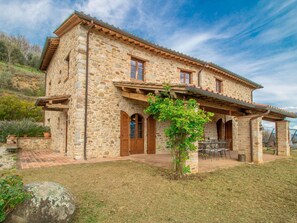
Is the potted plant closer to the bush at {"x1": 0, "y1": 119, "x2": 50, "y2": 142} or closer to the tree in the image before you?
the bush at {"x1": 0, "y1": 119, "x2": 50, "y2": 142}

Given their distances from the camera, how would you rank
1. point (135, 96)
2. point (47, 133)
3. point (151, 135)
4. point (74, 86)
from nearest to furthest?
point (135, 96) < point (74, 86) < point (151, 135) < point (47, 133)

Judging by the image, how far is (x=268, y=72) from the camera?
18.5m

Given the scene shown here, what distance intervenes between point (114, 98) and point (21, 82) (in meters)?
24.7

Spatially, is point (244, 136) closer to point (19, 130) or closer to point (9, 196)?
point (9, 196)

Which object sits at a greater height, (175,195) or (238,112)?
(238,112)

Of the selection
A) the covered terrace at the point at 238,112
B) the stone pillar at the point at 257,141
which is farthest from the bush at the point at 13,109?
the stone pillar at the point at 257,141

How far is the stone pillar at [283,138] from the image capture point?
36.2 ft

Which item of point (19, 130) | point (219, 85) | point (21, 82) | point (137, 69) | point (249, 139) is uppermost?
point (21, 82)

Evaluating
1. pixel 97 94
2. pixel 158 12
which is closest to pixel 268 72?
pixel 158 12

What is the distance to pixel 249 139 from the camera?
27.5 ft

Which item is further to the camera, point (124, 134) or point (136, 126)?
point (136, 126)

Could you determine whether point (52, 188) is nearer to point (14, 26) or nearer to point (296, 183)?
point (296, 183)

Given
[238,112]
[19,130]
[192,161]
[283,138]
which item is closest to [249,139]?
[238,112]

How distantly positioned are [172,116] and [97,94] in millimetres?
4246
